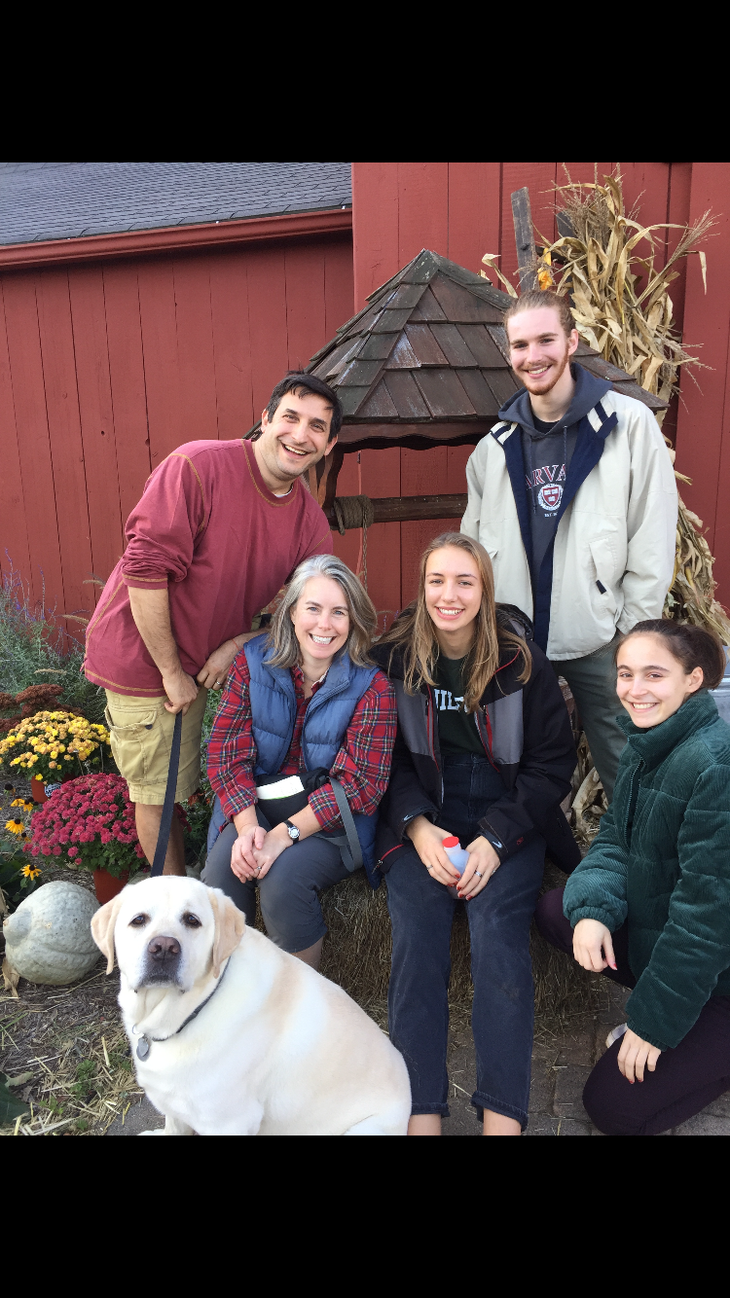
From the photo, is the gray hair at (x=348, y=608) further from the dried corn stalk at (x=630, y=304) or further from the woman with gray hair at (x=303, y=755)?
the dried corn stalk at (x=630, y=304)

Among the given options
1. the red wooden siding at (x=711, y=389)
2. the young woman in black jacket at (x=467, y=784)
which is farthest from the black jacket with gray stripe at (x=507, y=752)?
the red wooden siding at (x=711, y=389)

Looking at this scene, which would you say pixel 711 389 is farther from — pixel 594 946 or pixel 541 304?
pixel 594 946

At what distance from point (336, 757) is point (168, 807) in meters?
0.54

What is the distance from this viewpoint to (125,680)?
2.83 metres

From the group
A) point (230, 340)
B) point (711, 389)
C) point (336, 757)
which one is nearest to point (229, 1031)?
point (336, 757)

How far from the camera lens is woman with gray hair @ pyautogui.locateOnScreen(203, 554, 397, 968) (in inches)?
99.0

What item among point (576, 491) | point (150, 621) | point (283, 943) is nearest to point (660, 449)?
point (576, 491)

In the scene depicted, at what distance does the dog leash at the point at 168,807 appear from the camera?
7.98 ft

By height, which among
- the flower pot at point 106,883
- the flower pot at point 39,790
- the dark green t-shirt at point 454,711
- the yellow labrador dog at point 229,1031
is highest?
the dark green t-shirt at point 454,711

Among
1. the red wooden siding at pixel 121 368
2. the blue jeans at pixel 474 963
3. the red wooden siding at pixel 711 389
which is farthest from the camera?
the red wooden siding at pixel 121 368

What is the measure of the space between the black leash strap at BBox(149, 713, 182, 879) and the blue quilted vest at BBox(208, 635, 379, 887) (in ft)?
0.87

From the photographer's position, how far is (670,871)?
216 cm

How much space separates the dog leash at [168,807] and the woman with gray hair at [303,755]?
12 cm

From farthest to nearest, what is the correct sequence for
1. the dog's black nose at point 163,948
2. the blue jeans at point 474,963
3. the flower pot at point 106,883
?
the flower pot at point 106,883 → the blue jeans at point 474,963 → the dog's black nose at point 163,948
